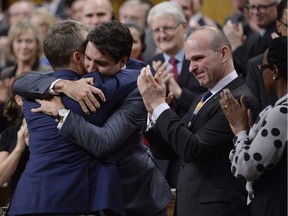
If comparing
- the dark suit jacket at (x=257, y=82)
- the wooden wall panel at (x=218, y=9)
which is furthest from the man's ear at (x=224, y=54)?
the wooden wall panel at (x=218, y=9)

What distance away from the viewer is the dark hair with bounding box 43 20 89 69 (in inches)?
153

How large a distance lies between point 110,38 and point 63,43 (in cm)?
23

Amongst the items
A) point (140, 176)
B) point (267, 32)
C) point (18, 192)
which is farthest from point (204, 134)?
point (267, 32)

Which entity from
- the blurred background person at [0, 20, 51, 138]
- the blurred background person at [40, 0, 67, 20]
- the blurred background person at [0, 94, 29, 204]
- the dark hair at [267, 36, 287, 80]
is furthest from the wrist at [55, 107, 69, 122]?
the blurred background person at [40, 0, 67, 20]

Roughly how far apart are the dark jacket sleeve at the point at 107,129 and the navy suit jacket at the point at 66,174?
61 mm

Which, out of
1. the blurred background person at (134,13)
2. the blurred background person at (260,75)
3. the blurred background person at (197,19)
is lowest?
the blurred background person at (134,13)

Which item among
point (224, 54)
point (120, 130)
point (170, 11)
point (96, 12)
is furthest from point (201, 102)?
point (96, 12)

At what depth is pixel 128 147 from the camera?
3.97m

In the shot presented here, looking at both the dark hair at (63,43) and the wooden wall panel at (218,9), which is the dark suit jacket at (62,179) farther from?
the wooden wall panel at (218,9)

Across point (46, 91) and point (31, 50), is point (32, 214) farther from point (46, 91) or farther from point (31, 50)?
point (31, 50)

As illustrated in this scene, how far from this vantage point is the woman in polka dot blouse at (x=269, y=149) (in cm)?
344

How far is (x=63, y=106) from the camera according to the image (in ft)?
12.5

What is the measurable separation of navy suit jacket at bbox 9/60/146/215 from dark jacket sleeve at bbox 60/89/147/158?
0.06 meters

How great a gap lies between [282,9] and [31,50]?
2.50 metres
